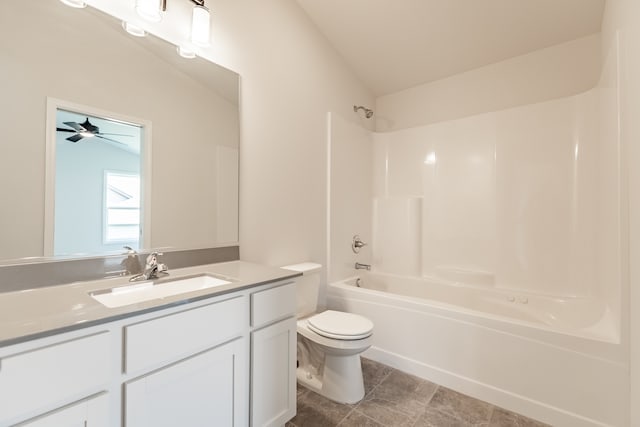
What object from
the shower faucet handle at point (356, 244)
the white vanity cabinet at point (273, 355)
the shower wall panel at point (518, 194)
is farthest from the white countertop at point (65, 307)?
the shower wall panel at point (518, 194)

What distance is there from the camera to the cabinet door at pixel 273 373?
4.31 ft

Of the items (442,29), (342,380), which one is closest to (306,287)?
(342,380)

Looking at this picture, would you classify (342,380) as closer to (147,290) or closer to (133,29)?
(147,290)

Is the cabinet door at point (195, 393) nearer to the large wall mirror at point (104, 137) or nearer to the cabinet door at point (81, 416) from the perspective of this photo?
the cabinet door at point (81, 416)

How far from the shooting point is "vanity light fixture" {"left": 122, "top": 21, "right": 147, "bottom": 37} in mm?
→ 1387

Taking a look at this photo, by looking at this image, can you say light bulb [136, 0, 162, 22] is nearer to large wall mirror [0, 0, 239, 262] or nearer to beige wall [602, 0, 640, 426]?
large wall mirror [0, 0, 239, 262]

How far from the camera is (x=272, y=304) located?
1.40m

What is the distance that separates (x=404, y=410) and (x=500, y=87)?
108 inches

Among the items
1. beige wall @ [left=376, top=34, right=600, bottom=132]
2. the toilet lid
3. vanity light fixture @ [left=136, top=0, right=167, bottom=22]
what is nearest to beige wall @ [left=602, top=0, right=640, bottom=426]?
beige wall @ [left=376, top=34, right=600, bottom=132]

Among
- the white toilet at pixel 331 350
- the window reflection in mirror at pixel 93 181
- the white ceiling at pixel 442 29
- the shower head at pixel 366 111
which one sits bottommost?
the white toilet at pixel 331 350

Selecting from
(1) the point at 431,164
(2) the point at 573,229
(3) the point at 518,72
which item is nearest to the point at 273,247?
(1) the point at 431,164

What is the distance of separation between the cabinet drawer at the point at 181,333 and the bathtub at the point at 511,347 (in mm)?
1398

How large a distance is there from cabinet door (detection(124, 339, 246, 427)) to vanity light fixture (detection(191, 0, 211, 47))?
1.58 m

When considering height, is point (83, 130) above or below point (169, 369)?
above
